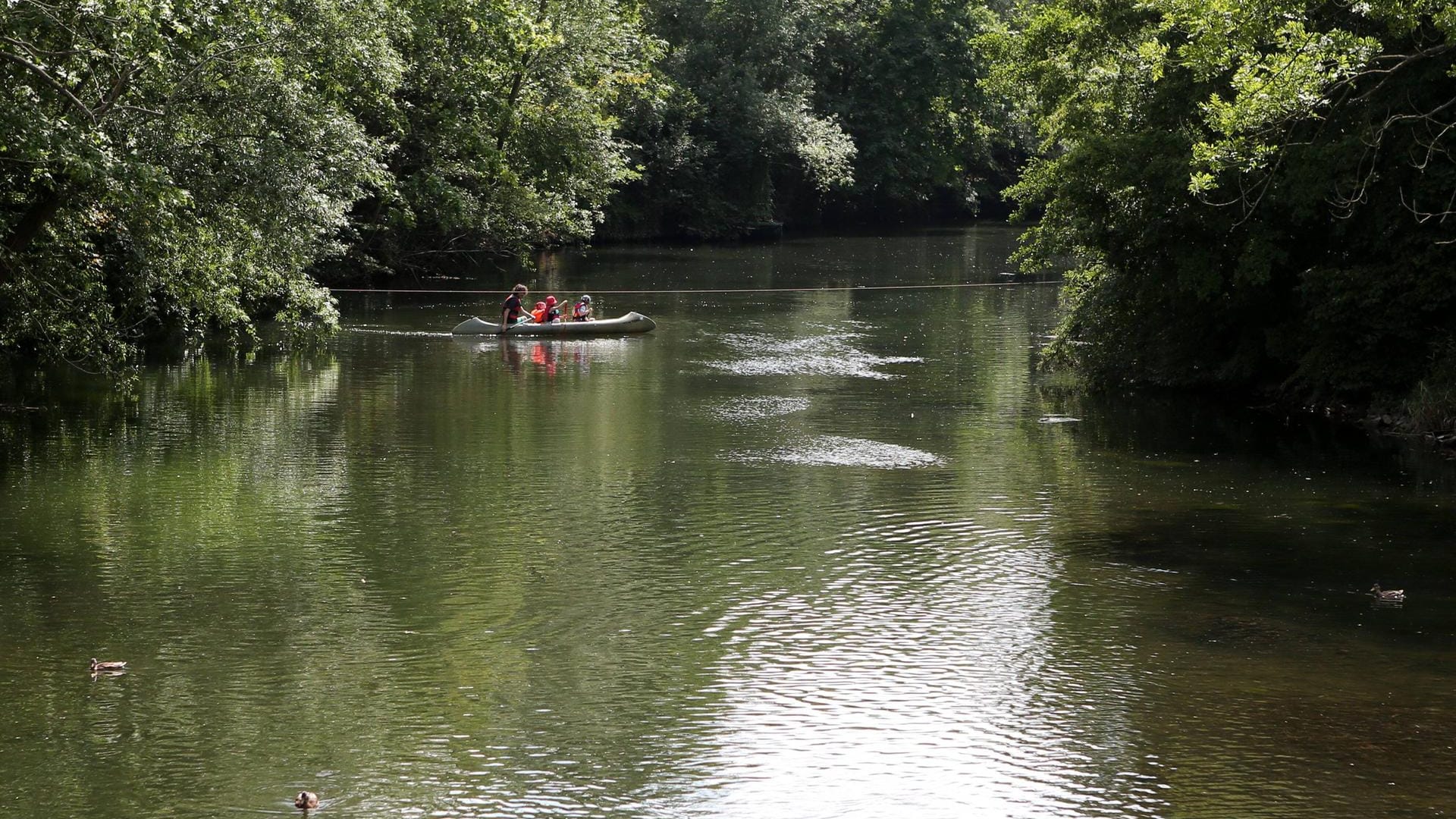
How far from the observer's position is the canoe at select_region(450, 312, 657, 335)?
1200 inches

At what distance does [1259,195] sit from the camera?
2105 cm

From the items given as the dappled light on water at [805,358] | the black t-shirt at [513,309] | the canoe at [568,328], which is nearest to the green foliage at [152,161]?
the canoe at [568,328]

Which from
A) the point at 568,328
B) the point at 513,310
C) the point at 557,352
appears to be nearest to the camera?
the point at 557,352

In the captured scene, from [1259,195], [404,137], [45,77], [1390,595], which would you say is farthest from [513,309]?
[1390,595]

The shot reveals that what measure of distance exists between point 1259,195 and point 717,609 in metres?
12.3

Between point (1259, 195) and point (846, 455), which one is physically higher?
point (1259, 195)

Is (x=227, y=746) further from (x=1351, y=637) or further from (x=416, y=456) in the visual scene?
(x=416, y=456)

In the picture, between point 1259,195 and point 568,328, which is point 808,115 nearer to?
point 568,328

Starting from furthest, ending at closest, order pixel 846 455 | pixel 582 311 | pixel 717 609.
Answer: pixel 582 311
pixel 846 455
pixel 717 609

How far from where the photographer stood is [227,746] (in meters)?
9.00

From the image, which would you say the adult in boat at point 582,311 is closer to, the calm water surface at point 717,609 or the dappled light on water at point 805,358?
the dappled light on water at point 805,358

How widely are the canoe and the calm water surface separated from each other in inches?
294

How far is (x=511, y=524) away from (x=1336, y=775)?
26.4 ft

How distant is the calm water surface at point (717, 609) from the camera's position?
28.8ft
